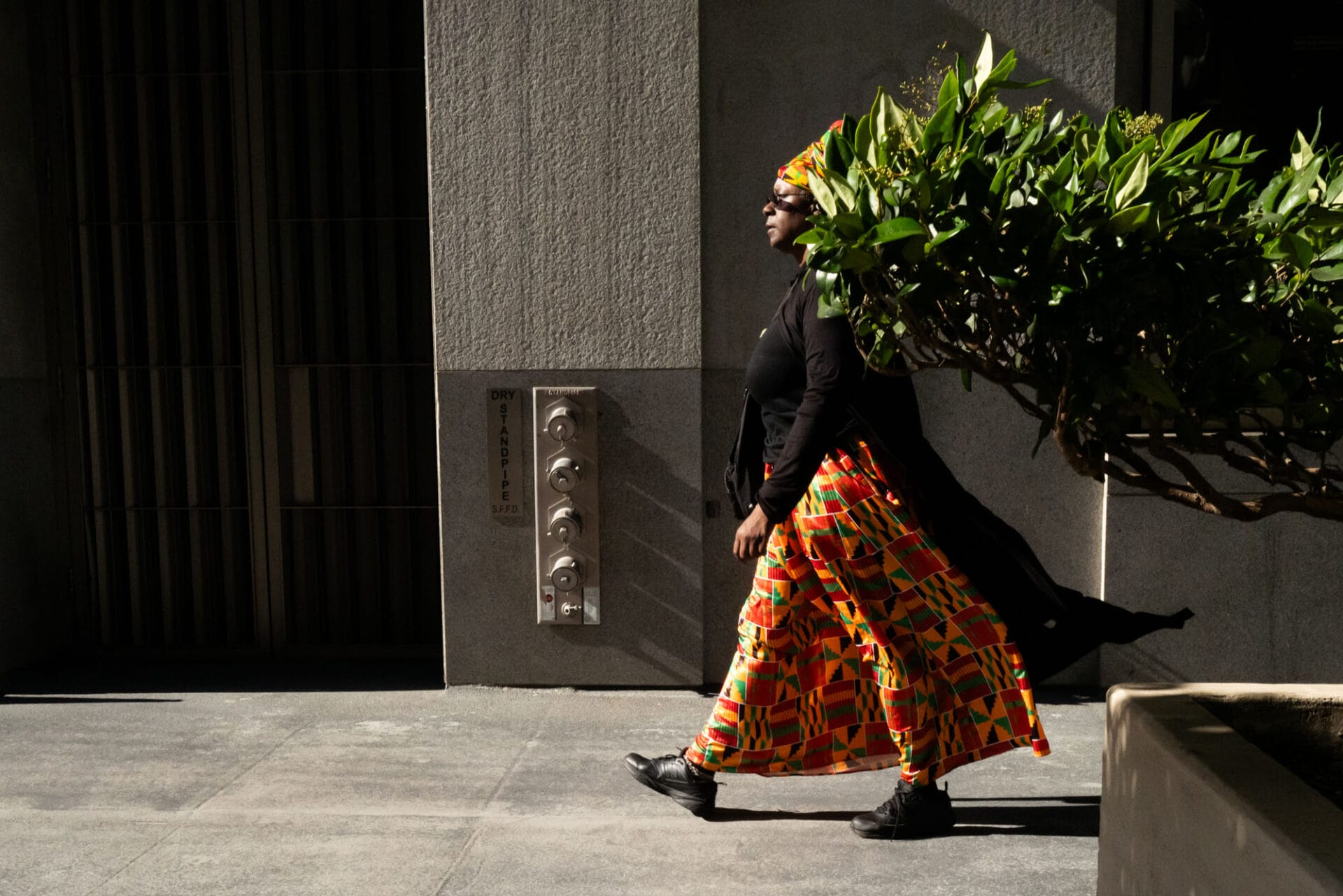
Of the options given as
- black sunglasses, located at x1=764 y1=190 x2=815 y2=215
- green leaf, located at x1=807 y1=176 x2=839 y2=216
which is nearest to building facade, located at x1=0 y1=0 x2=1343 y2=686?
black sunglasses, located at x1=764 y1=190 x2=815 y2=215

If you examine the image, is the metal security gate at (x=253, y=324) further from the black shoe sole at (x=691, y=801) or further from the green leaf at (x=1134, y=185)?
the green leaf at (x=1134, y=185)

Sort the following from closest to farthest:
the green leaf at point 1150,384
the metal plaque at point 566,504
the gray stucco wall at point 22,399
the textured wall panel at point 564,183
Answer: the green leaf at point 1150,384
the textured wall panel at point 564,183
the metal plaque at point 566,504
the gray stucco wall at point 22,399

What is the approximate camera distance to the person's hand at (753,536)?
12.9ft

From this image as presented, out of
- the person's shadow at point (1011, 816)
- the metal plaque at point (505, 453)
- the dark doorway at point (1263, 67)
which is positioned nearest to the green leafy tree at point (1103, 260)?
the person's shadow at point (1011, 816)

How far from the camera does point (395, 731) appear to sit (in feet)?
16.9

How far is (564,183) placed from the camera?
539 centimetres

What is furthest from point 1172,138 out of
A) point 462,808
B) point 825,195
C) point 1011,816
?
point 462,808

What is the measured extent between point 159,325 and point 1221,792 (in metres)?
5.40

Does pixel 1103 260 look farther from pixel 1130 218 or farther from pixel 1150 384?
pixel 1150 384

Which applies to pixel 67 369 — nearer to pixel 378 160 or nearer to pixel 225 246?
pixel 225 246

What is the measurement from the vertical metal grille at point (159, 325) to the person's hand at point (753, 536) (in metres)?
3.33

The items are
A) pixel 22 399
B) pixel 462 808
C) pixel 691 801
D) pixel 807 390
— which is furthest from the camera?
pixel 22 399

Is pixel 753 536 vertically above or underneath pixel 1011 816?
above

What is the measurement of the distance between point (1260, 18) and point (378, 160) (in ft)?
13.0
